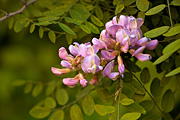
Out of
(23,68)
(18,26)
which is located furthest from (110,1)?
(23,68)

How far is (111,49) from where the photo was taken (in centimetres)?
45

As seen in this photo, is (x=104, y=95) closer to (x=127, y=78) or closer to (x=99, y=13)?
(x=127, y=78)

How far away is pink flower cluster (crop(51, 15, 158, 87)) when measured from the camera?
429 millimetres

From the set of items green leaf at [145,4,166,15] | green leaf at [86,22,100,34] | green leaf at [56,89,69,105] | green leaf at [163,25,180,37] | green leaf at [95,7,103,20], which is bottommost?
green leaf at [56,89,69,105]

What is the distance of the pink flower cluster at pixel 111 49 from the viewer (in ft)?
1.41

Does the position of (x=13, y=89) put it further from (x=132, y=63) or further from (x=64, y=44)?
(x=132, y=63)

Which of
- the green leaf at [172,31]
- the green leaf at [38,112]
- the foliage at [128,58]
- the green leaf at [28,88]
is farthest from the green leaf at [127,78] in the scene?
the green leaf at [28,88]

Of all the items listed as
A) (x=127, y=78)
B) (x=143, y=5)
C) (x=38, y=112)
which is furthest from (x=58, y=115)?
(x=143, y=5)

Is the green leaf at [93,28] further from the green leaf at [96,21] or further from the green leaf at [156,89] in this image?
the green leaf at [156,89]

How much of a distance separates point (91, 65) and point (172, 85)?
1.35 feet

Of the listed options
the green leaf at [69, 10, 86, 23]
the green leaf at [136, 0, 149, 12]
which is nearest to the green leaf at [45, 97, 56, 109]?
the green leaf at [69, 10, 86, 23]

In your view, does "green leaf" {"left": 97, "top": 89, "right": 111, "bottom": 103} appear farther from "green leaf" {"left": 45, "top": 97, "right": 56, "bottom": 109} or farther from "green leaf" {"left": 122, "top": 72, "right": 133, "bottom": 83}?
"green leaf" {"left": 45, "top": 97, "right": 56, "bottom": 109}

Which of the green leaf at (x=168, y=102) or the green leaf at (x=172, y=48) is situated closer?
the green leaf at (x=172, y=48)

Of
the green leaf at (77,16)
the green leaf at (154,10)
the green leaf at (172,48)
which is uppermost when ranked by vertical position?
the green leaf at (77,16)
